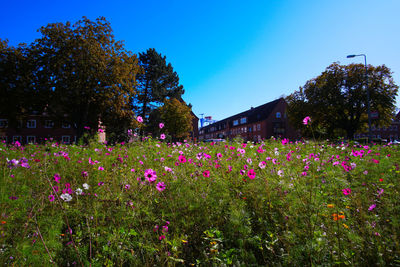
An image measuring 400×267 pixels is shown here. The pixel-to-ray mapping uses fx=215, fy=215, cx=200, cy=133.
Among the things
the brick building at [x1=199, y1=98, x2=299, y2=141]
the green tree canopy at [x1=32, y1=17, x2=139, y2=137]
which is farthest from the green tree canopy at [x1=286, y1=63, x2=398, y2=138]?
the green tree canopy at [x1=32, y1=17, x2=139, y2=137]

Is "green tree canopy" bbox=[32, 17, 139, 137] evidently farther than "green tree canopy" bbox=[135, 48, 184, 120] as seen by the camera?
No

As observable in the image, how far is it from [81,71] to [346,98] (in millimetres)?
31132

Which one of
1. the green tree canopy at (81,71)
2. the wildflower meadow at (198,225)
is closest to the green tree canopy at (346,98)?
the green tree canopy at (81,71)

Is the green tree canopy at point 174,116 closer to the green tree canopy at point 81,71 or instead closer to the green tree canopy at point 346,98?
the green tree canopy at point 81,71

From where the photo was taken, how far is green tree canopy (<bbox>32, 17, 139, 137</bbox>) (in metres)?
18.8

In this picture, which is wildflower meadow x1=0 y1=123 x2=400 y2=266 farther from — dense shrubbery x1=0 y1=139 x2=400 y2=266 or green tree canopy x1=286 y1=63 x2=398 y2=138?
green tree canopy x1=286 y1=63 x2=398 y2=138

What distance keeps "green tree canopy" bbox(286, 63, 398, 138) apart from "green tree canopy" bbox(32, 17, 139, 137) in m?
23.6

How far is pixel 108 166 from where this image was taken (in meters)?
3.79

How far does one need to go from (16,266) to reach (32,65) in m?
23.6

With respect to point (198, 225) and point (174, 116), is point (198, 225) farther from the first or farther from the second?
point (174, 116)

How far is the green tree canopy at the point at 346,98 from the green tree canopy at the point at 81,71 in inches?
930

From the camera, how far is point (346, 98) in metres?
28.4

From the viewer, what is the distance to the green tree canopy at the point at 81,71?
18.8 metres

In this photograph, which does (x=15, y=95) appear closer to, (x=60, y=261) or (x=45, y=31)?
(x=45, y=31)
